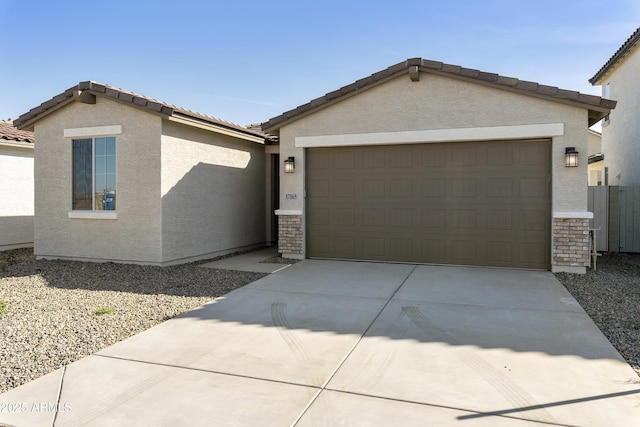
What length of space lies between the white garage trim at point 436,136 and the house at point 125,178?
8.57 ft

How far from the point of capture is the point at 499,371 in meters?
3.96

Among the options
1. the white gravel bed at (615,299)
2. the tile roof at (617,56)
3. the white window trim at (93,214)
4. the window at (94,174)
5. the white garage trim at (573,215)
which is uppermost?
the tile roof at (617,56)

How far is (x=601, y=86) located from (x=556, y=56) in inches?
224

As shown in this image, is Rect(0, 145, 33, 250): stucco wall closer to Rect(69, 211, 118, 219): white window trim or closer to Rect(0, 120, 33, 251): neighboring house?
Rect(0, 120, 33, 251): neighboring house

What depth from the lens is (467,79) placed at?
8.77 metres

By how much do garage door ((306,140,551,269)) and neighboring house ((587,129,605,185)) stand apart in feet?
14.8

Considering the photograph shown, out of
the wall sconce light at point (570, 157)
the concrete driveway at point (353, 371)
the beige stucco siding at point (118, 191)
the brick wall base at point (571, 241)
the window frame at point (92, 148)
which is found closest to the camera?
the concrete driveway at point (353, 371)

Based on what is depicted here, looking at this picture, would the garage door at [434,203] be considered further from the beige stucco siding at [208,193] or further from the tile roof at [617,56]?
the tile roof at [617,56]

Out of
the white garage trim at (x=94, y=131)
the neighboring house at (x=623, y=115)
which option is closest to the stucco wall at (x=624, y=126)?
the neighboring house at (x=623, y=115)

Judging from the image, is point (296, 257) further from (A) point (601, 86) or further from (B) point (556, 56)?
(A) point (601, 86)

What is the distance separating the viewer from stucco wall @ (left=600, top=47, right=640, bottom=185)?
12.6 m

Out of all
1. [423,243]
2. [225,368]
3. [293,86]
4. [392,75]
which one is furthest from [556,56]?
[225,368]

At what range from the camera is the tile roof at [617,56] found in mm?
12117

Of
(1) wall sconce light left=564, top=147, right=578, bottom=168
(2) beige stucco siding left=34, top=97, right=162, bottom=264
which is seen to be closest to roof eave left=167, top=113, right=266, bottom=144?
(2) beige stucco siding left=34, top=97, right=162, bottom=264
